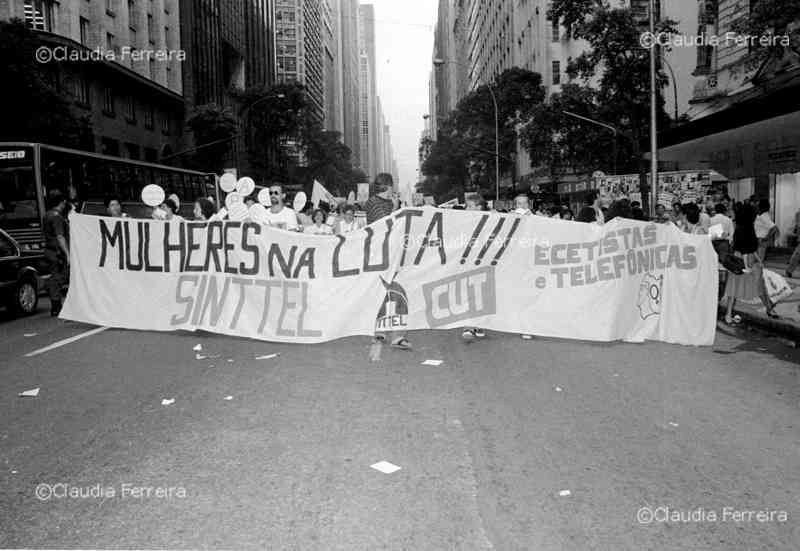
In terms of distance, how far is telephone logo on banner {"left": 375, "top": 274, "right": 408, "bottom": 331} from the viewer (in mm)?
8469

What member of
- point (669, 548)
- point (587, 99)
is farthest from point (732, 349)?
point (587, 99)

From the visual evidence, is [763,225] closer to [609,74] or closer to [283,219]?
[283,219]

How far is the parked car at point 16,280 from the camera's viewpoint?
12.2m

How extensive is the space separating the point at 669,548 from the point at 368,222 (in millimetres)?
6146

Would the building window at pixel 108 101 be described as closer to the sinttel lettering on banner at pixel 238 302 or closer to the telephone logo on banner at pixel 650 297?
the sinttel lettering on banner at pixel 238 302

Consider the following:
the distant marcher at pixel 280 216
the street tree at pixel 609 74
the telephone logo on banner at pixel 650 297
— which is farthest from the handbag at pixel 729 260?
the street tree at pixel 609 74

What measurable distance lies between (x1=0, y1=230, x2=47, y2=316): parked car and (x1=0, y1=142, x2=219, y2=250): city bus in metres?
5.51

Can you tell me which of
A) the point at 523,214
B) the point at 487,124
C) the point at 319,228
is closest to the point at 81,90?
the point at 319,228

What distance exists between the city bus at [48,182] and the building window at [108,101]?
64.8 feet

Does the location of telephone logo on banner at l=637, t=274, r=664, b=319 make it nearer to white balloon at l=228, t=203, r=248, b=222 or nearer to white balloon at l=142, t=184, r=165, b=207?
white balloon at l=228, t=203, r=248, b=222

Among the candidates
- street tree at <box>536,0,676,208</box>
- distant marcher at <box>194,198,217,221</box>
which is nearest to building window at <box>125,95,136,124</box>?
street tree at <box>536,0,676,208</box>

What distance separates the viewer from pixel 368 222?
9.10 m

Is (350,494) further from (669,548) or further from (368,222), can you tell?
(368,222)

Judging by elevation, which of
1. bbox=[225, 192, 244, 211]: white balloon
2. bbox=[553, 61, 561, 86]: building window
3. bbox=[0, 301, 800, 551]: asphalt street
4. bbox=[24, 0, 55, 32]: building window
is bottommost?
bbox=[0, 301, 800, 551]: asphalt street
